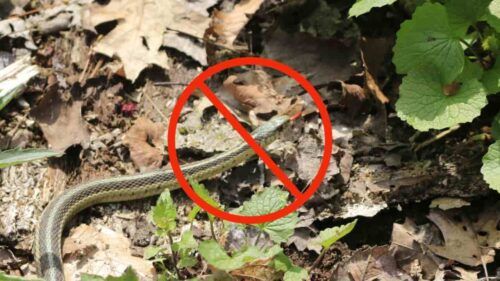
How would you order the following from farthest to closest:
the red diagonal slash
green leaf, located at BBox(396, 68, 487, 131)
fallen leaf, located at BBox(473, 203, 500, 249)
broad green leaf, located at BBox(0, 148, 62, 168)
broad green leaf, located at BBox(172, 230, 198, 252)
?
the red diagonal slash, fallen leaf, located at BBox(473, 203, 500, 249), green leaf, located at BBox(396, 68, 487, 131), broad green leaf, located at BBox(172, 230, 198, 252), broad green leaf, located at BBox(0, 148, 62, 168)

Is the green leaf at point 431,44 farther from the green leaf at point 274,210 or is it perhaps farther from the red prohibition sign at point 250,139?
the green leaf at point 274,210

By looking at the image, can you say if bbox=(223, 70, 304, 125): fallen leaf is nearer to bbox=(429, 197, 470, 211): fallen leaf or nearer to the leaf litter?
the leaf litter

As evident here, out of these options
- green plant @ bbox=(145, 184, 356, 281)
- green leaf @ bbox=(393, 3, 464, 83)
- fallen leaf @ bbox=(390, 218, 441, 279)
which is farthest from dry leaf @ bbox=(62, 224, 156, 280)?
green leaf @ bbox=(393, 3, 464, 83)

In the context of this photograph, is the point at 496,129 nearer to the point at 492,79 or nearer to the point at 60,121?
the point at 492,79

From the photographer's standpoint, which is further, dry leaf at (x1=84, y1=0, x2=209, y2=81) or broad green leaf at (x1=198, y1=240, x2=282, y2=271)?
dry leaf at (x1=84, y1=0, x2=209, y2=81)

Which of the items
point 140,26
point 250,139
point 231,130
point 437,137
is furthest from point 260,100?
point 437,137

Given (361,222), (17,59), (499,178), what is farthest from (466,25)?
(17,59)
